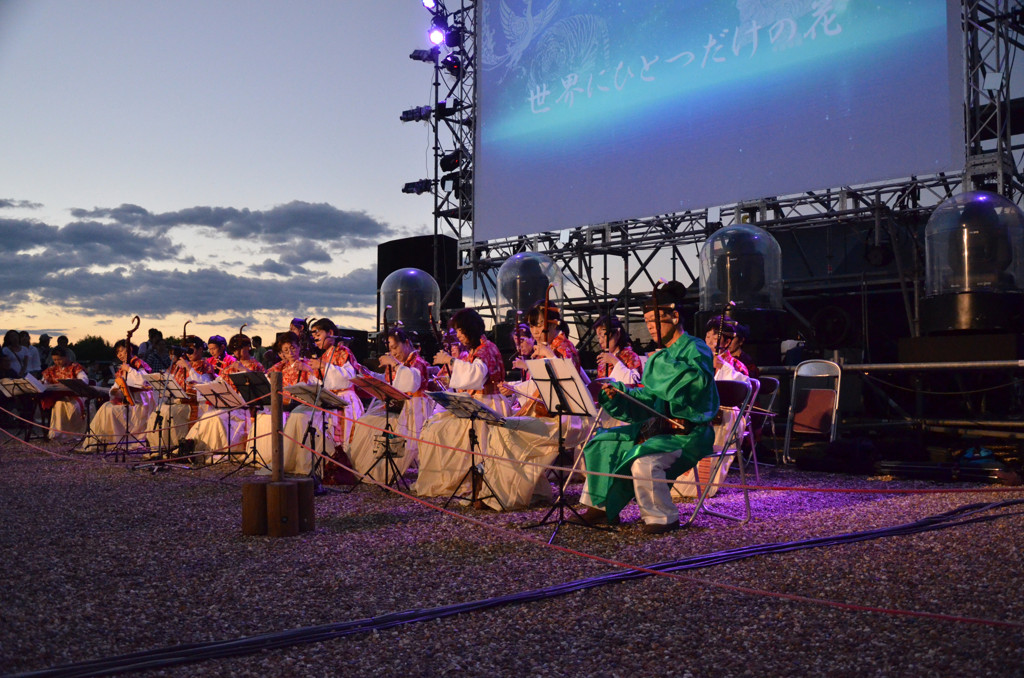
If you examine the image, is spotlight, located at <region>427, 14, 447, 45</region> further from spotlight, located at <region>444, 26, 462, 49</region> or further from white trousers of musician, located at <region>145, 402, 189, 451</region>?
white trousers of musician, located at <region>145, 402, 189, 451</region>

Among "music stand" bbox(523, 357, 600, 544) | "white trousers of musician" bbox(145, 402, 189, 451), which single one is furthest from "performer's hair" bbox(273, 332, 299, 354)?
"music stand" bbox(523, 357, 600, 544)

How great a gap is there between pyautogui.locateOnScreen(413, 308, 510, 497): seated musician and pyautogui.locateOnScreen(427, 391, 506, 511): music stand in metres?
0.10

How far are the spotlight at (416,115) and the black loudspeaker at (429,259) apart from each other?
2.56 meters

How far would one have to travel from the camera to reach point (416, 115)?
1736 cm

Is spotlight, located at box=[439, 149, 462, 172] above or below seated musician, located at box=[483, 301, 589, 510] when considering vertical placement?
above

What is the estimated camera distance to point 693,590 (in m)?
3.65

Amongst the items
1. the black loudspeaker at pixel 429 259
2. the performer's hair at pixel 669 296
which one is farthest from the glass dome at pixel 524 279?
the performer's hair at pixel 669 296

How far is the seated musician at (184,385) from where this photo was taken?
10039mm

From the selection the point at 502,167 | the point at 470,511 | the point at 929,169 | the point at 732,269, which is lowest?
the point at 470,511

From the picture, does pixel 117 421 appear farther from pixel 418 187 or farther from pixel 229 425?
pixel 418 187

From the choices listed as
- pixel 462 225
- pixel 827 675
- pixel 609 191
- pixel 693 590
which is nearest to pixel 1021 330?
pixel 609 191

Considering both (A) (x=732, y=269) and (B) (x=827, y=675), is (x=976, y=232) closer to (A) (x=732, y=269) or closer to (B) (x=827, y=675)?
(A) (x=732, y=269)

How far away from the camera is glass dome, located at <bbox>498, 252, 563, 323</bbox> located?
1415 centimetres

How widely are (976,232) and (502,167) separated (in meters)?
6.68
